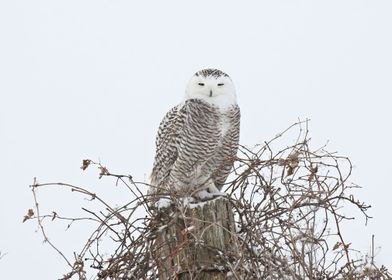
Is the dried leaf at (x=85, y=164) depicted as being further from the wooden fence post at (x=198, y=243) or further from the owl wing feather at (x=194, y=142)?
the owl wing feather at (x=194, y=142)

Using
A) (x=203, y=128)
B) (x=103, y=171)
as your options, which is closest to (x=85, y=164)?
(x=103, y=171)

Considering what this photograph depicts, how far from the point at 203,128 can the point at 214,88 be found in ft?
1.12

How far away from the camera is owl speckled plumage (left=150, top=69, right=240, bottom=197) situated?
5.88m

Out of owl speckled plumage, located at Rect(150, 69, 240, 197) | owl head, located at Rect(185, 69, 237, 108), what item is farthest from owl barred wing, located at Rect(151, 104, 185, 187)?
owl head, located at Rect(185, 69, 237, 108)

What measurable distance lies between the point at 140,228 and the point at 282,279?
91 centimetres

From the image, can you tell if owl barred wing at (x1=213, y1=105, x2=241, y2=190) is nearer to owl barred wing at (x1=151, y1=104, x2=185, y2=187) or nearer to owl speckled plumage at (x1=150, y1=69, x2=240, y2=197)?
owl speckled plumage at (x1=150, y1=69, x2=240, y2=197)

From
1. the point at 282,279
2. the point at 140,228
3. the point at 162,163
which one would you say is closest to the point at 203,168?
the point at 162,163

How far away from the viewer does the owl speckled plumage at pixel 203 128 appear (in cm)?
588

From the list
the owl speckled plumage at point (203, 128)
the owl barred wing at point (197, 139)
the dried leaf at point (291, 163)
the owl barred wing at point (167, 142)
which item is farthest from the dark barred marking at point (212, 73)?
the dried leaf at point (291, 163)

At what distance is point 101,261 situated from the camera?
12.8 ft

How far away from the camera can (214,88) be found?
586cm

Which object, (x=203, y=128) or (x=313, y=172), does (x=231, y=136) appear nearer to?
(x=203, y=128)

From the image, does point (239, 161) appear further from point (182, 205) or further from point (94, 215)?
point (94, 215)

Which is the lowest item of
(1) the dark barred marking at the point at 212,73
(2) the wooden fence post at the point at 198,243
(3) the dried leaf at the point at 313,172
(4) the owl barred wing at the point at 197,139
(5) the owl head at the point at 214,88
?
(2) the wooden fence post at the point at 198,243
